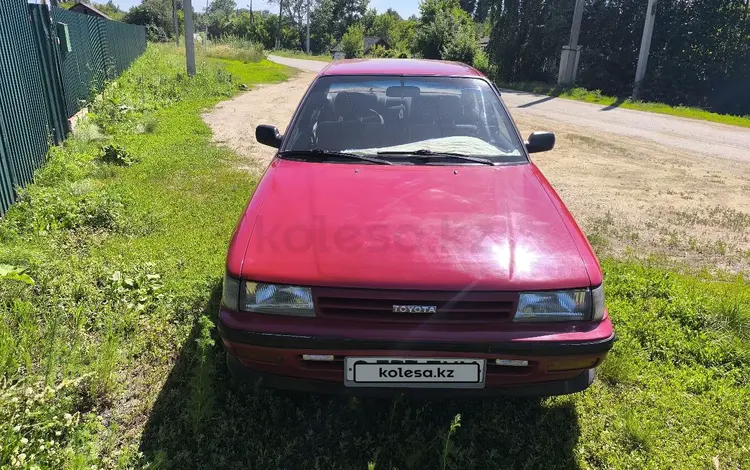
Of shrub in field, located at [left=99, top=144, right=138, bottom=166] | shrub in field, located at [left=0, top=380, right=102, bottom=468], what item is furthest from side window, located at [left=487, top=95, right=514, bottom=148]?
shrub in field, located at [left=99, top=144, right=138, bottom=166]

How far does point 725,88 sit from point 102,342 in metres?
26.5

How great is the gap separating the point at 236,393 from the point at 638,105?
19001 mm

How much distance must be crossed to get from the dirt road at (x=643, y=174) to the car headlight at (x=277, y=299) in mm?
3583

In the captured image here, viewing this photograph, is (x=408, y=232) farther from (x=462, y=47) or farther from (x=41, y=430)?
(x=462, y=47)

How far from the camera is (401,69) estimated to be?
3.97 metres

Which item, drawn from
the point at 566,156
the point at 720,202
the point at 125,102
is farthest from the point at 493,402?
the point at 125,102

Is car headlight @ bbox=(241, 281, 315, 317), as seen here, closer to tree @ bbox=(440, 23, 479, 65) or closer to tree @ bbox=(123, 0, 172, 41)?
tree @ bbox=(440, 23, 479, 65)

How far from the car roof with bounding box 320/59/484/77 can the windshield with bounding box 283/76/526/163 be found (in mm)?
79

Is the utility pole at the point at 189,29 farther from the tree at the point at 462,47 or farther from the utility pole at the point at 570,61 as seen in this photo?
the tree at the point at 462,47

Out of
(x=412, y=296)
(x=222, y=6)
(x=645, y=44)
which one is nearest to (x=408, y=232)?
(x=412, y=296)

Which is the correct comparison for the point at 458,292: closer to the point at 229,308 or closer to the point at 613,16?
the point at 229,308

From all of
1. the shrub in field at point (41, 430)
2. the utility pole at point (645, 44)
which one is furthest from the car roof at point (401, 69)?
the utility pole at point (645, 44)

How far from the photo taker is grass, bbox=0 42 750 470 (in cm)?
233

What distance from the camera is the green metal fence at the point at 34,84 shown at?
5.04 metres
